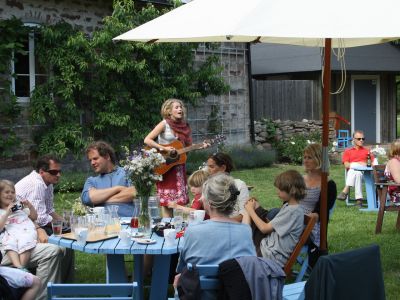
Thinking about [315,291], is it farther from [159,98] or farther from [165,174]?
[159,98]

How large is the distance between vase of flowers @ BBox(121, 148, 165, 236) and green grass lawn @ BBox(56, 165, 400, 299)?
58.8 inches

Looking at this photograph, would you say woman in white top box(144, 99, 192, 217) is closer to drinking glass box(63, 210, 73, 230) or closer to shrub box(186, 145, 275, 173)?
drinking glass box(63, 210, 73, 230)

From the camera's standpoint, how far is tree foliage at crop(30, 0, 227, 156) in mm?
11359

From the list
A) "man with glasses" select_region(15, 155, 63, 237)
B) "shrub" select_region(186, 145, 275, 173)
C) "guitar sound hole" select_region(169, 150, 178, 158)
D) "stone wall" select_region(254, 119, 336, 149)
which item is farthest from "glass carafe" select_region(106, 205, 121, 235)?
"stone wall" select_region(254, 119, 336, 149)

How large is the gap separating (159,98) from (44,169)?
731cm

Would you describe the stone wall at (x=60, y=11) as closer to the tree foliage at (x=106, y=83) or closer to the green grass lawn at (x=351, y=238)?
the tree foliage at (x=106, y=83)

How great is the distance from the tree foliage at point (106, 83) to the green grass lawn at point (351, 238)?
1723 millimetres

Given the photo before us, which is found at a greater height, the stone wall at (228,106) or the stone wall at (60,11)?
the stone wall at (60,11)

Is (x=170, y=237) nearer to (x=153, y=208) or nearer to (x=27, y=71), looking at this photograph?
(x=153, y=208)

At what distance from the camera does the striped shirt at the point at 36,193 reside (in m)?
5.33

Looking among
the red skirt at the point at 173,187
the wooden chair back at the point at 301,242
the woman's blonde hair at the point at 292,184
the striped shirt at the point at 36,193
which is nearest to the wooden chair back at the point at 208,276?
the wooden chair back at the point at 301,242

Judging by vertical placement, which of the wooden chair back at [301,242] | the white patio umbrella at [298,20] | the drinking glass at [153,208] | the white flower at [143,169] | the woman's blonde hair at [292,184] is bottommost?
the wooden chair back at [301,242]

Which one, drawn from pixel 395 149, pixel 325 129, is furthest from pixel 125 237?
pixel 395 149

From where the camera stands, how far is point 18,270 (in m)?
4.32
